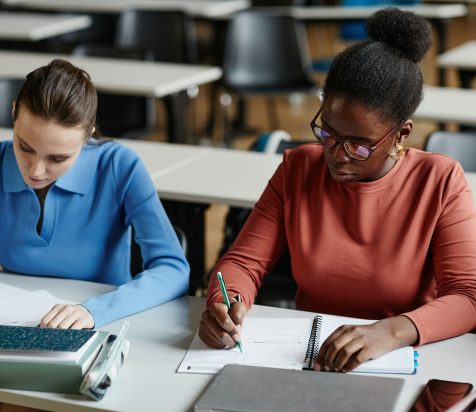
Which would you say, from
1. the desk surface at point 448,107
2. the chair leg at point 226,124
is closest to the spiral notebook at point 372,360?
the desk surface at point 448,107

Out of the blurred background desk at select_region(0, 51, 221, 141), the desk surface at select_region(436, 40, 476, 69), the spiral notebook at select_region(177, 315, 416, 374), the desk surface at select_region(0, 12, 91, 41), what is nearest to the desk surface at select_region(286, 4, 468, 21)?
the desk surface at select_region(436, 40, 476, 69)

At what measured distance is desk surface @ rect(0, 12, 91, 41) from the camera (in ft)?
17.2

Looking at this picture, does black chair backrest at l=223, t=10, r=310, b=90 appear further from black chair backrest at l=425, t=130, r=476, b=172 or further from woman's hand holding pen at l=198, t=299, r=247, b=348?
woman's hand holding pen at l=198, t=299, r=247, b=348

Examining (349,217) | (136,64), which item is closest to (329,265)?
(349,217)

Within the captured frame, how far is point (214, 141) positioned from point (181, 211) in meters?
3.25

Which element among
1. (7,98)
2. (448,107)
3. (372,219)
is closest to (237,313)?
(372,219)

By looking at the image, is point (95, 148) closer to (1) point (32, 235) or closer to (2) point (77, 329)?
(1) point (32, 235)

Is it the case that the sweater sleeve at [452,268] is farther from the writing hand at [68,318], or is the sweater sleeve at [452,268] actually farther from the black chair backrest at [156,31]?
the black chair backrest at [156,31]

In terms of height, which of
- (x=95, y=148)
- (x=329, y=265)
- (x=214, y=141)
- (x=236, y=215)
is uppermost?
(x=95, y=148)

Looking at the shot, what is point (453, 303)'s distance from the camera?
5.70 feet

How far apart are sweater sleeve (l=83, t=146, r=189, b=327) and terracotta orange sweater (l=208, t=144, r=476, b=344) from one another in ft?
0.39

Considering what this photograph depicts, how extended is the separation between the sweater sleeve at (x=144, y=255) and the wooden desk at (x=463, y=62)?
277 cm

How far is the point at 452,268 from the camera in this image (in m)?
1.79

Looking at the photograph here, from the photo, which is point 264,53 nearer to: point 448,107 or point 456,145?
point 448,107
